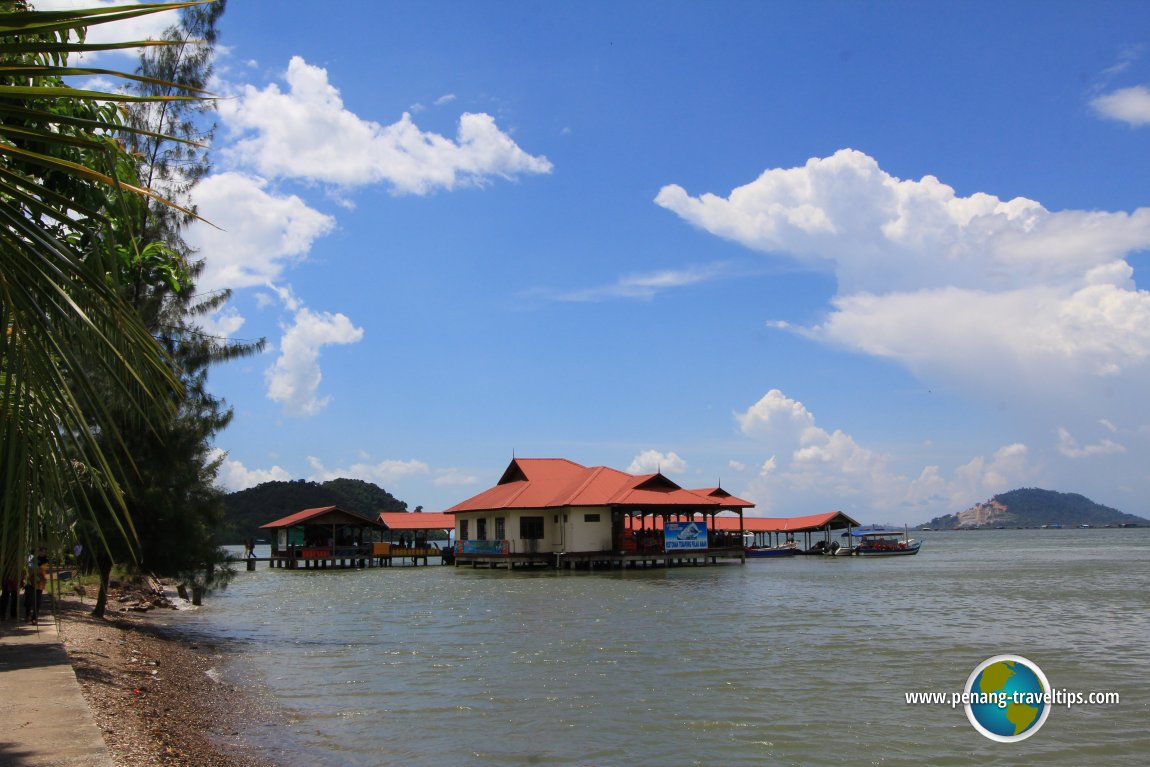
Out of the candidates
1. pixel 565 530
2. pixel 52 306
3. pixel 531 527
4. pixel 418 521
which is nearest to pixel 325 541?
pixel 418 521

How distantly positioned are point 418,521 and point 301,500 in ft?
180

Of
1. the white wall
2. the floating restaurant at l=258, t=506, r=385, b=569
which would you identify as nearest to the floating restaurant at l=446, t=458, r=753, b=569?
the white wall

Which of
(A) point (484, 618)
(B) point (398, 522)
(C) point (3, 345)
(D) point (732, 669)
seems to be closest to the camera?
(C) point (3, 345)

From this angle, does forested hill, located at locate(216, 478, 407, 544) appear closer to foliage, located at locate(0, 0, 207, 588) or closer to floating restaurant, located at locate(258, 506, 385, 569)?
floating restaurant, located at locate(258, 506, 385, 569)

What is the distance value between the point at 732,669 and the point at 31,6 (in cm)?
1313

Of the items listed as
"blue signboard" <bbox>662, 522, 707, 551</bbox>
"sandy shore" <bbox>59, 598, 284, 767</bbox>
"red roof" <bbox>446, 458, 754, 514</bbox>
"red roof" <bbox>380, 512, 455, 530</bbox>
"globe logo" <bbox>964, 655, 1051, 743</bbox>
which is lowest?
"globe logo" <bbox>964, 655, 1051, 743</bbox>

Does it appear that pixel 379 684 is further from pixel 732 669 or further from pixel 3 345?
pixel 3 345

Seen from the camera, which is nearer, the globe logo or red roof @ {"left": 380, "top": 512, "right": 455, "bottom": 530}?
the globe logo

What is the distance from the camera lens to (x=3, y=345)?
284cm

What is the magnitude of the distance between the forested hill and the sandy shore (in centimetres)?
8414

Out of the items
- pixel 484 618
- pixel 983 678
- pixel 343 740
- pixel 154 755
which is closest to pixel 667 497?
pixel 484 618

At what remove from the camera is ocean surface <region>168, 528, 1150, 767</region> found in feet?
33.0

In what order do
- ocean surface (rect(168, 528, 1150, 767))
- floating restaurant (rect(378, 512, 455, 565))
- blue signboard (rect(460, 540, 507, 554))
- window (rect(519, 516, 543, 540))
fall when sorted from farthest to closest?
1. floating restaurant (rect(378, 512, 455, 565))
2. blue signboard (rect(460, 540, 507, 554))
3. window (rect(519, 516, 543, 540))
4. ocean surface (rect(168, 528, 1150, 767))

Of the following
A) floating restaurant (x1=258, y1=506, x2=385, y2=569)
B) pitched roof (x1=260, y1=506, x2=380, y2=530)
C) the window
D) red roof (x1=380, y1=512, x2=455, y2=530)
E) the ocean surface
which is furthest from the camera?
red roof (x1=380, y1=512, x2=455, y2=530)
